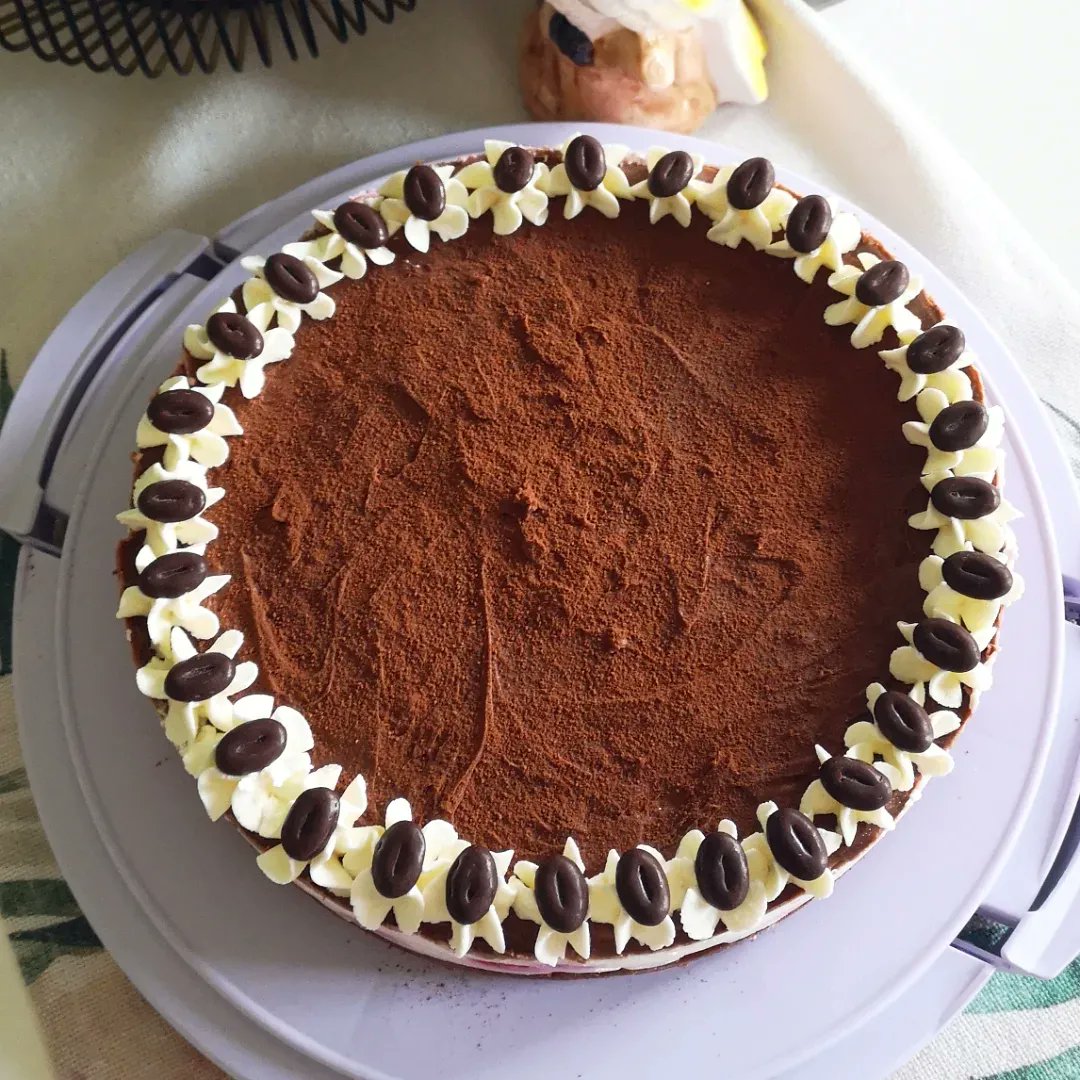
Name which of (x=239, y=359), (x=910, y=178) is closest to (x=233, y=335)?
(x=239, y=359)

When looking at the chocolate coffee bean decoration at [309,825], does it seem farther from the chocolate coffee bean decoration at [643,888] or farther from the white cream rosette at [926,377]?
the white cream rosette at [926,377]

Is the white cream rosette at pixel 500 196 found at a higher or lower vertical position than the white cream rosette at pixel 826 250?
higher

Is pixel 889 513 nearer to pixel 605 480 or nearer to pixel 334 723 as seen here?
pixel 605 480

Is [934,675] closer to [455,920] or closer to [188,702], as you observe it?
[455,920]

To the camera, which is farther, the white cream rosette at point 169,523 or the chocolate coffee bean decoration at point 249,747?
the white cream rosette at point 169,523

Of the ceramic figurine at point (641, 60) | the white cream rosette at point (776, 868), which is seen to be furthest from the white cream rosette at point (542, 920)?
the ceramic figurine at point (641, 60)

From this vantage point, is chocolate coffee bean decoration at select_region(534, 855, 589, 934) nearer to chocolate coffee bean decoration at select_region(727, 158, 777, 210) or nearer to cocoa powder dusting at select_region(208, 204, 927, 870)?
cocoa powder dusting at select_region(208, 204, 927, 870)
